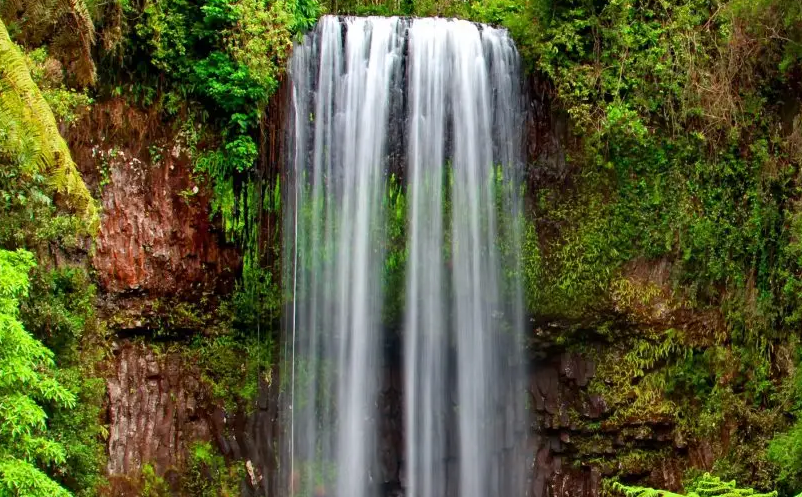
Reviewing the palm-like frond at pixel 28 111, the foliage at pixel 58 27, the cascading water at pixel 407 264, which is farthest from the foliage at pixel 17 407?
the cascading water at pixel 407 264

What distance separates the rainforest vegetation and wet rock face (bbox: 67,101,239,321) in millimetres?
131

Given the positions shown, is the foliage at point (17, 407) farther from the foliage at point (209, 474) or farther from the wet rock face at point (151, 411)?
the foliage at point (209, 474)

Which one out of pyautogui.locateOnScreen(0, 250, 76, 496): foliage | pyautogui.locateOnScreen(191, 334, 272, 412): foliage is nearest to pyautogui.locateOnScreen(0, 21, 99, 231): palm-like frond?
pyautogui.locateOnScreen(0, 250, 76, 496): foliage

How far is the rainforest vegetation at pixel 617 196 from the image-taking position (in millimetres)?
10461

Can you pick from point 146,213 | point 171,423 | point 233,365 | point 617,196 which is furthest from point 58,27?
point 617,196

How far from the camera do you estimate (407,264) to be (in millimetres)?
10859

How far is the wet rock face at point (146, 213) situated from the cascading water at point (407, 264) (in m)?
1.11

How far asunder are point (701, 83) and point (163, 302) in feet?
24.1

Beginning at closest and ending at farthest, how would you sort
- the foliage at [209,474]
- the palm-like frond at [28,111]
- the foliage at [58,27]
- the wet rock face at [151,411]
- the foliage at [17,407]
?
the foliage at [17,407] → the palm-like frond at [28,111] → the foliage at [58,27] → the wet rock face at [151,411] → the foliage at [209,474]

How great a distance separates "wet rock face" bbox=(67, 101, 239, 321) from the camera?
→ 1045 cm

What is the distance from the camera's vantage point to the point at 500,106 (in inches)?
440

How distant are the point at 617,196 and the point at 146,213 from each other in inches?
235

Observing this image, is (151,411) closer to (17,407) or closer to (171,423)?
(171,423)

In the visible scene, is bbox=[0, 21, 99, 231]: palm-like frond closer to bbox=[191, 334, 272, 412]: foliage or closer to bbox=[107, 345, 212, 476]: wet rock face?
bbox=[107, 345, 212, 476]: wet rock face
